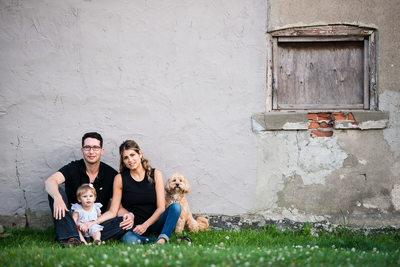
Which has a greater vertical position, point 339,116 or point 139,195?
point 339,116

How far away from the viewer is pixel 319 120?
5277 mm

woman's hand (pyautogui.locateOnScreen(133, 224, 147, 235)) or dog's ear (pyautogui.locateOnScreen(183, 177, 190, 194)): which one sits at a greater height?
dog's ear (pyautogui.locateOnScreen(183, 177, 190, 194))

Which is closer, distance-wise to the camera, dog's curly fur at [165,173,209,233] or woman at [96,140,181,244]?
woman at [96,140,181,244]

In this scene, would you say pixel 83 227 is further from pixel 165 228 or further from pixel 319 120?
pixel 319 120

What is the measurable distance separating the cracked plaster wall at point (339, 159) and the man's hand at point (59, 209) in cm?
250

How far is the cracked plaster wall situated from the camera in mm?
5195

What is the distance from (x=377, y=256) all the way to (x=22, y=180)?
4491 millimetres

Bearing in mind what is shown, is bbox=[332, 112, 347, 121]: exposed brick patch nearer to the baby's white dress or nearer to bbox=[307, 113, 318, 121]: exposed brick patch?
bbox=[307, 113, 318, 121]: exposed brick patch

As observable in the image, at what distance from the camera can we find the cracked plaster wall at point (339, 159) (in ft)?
17.0

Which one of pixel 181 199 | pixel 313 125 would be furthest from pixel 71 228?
pixel 313 125

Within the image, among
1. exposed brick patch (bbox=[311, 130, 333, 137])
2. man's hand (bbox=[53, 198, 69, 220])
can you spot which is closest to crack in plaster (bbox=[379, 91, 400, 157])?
exposed brick patch (bbox=[311, 130, 333, 137])

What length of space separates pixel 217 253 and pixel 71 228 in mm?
1799

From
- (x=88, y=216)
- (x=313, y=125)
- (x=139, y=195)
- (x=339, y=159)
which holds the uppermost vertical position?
(x=313, y=125)

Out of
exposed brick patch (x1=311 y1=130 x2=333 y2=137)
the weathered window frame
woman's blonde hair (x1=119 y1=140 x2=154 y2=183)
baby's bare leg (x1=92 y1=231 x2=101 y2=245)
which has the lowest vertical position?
baby's bare leg (x1=92 y1=231 x2=101 y2=245)
